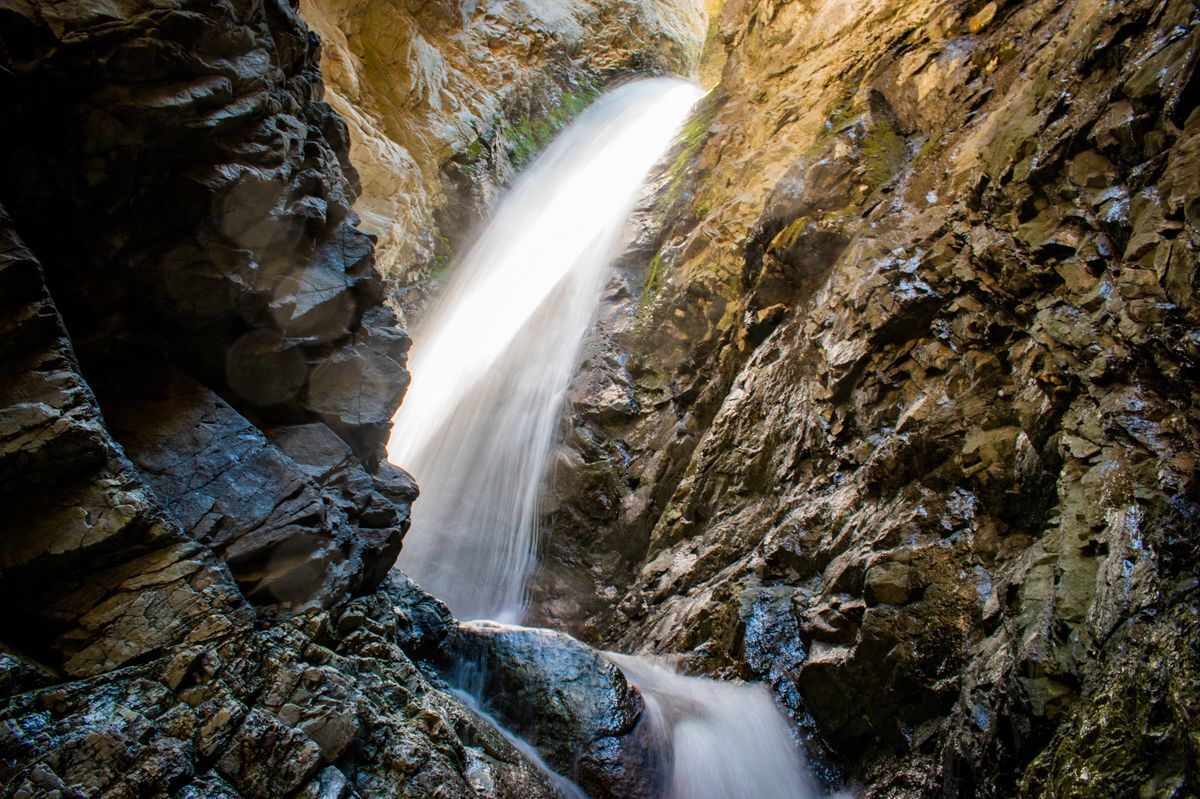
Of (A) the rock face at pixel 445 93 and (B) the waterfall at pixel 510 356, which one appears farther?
(A) the rock face at pixel 445 93

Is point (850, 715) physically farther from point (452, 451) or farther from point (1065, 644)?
point (452, 451)

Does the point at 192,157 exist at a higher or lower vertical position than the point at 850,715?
higher

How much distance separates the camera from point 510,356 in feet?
57.2

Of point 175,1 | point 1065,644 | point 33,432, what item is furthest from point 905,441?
point 175,1

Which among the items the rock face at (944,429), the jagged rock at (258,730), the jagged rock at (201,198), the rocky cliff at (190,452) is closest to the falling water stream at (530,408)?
the rock face at (944,429)

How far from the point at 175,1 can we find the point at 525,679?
849cm

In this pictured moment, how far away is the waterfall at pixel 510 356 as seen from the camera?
1324 cm

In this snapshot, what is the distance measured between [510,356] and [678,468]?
7.71 meters

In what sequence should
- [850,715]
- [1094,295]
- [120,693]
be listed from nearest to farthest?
[120,693] < [1094,295] < [850,715]

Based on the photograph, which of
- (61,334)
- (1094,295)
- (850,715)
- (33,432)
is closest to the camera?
(33,432)

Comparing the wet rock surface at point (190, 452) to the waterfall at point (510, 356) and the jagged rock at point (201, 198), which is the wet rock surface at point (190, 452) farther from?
the waterfall at point (510, 356)

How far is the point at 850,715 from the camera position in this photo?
6258mm

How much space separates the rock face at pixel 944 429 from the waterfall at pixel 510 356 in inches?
62.2

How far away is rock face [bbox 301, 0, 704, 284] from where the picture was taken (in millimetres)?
16516
